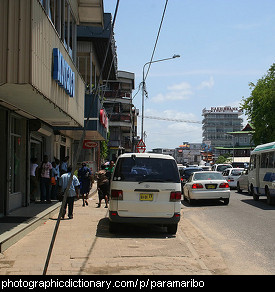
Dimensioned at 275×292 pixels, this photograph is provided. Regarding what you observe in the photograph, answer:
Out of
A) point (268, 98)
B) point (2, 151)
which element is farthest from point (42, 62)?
point (268, 98)

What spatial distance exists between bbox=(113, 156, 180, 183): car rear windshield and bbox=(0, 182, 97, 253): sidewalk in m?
2.36

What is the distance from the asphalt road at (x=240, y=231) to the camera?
8195 millimetres

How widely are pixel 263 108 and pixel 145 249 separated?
47206 mm

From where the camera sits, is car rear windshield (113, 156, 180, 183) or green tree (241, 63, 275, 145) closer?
car rear windshield (113, 156, 180, 183)

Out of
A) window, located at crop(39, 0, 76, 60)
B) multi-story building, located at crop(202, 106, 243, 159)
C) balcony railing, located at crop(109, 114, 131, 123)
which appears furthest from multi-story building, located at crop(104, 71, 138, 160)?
multi-story building, located at crop(202, 106, 243, 159)

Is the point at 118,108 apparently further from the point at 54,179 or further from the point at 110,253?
the point at 110,253

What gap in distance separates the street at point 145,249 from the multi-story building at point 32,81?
2.17m

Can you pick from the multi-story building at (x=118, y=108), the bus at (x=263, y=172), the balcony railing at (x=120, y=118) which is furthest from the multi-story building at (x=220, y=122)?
the bus at (x=263, y=172)

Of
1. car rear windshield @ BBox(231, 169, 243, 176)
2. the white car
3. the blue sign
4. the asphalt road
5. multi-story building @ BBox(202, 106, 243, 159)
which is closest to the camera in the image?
the asphalt road

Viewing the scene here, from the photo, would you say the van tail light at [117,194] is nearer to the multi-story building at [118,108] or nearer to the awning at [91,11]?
the awning at [91,11]

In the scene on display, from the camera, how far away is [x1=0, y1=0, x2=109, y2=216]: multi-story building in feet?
29.1

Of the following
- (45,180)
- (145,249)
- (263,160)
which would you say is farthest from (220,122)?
(145,249)

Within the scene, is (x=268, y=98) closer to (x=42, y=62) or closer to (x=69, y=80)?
(x=69, y=80)

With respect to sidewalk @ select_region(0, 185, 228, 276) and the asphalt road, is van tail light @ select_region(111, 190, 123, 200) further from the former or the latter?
the asphalt road
